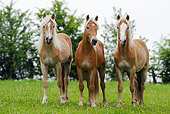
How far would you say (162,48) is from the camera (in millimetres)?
24812

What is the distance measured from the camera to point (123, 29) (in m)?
7.67

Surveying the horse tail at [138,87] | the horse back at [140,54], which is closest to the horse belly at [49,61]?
the horse back at [140,54]

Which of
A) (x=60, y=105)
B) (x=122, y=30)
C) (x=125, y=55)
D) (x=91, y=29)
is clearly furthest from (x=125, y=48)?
(x=60, y=105)

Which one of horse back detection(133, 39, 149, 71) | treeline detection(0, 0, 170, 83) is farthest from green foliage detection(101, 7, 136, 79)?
horse back detection(133, 39, 149, 71)

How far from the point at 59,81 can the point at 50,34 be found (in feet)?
5.82

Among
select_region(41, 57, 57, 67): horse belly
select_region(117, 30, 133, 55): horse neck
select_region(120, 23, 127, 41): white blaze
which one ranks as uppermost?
select_region(120, 23, 127, 41): white blaze

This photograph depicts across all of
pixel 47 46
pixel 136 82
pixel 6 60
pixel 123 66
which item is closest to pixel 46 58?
pixel 47 46

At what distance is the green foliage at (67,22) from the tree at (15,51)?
3484 millimetres

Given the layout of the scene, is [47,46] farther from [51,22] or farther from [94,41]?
[94,41]

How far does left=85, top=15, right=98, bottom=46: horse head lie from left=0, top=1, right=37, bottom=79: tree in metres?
18.5

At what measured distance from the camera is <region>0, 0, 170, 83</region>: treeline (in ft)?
79.5

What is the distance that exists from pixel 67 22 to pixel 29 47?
5.17 meters

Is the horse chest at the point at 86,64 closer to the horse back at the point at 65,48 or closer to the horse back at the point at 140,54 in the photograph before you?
the horse back at the point at 65,48

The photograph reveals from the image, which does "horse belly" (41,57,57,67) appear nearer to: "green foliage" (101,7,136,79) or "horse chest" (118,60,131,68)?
"horse chest" (118,60,131,68)
